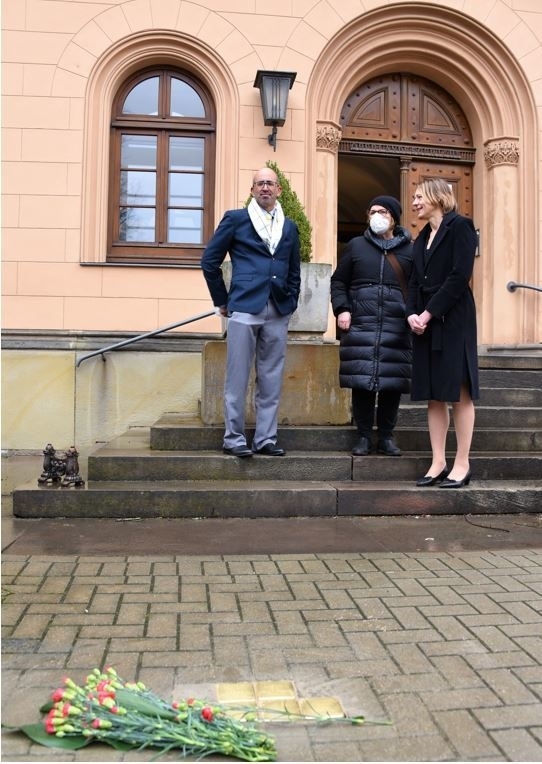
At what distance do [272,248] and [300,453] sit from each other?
1624 mm

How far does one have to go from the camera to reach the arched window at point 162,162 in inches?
339

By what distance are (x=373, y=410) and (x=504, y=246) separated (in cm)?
499

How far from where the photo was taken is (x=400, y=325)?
5098 mm

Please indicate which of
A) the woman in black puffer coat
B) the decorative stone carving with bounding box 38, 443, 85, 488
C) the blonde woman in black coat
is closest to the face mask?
the woman in black puffer coat

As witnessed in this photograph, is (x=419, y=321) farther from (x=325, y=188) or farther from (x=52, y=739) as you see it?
(x=325, y=188)

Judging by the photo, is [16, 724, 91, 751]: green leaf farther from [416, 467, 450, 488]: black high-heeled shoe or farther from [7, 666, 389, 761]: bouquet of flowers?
[416, 467, 450, 488]: black high-heeled shoe

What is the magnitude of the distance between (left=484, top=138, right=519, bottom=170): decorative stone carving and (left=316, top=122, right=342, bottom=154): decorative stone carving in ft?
7.25

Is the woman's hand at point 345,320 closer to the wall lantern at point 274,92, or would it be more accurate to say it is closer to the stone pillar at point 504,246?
the wall lantern at point 274,92

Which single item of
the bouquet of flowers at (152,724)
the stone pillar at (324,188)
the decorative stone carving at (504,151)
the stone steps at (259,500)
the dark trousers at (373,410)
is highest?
the decorative stone carving at (504,151)

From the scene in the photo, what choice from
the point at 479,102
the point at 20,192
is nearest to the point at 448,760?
the point at 20,192

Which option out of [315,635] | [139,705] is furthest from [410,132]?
[139,705]

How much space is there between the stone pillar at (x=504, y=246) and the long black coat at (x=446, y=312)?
14.9 feet

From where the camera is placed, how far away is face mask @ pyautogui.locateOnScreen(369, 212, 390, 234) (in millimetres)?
5117

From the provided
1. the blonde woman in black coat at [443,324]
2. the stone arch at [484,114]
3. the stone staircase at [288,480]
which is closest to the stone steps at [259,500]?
the stone staircase at [288,480]
